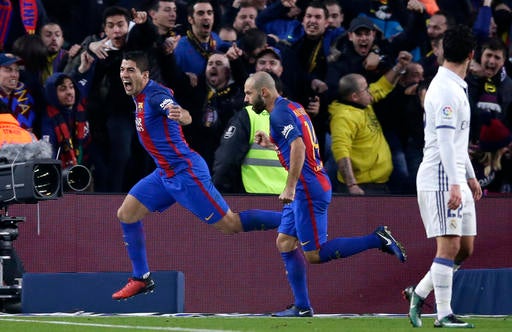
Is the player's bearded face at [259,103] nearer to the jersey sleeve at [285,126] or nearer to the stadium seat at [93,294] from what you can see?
the jersey sleeve at [285,126]

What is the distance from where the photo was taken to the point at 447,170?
880 centimetres

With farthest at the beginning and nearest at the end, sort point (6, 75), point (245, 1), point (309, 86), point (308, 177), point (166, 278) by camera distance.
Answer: point (245, 1)
point (309, 86)
point (6, 75)
point (166, 278)
point (308, 177)

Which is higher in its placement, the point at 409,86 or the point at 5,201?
the point at 409,86

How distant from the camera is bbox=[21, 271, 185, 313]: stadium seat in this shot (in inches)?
454

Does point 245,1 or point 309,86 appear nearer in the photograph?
point 309,86

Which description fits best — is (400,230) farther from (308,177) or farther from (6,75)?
(6,75)

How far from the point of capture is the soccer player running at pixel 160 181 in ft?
38.0

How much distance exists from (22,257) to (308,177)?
3510mm

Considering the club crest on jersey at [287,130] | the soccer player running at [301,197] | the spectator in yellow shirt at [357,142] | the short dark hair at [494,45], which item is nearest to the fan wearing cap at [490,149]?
the short dark hair at [494,45]

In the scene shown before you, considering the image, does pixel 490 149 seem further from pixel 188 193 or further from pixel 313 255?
pixel 188 193

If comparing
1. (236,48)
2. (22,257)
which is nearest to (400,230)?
(236,48)

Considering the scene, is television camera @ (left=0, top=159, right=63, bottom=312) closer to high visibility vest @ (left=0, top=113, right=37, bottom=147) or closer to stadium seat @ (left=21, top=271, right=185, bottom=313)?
stadium seat @ (left=21, top=271, right=185, bottom=313)

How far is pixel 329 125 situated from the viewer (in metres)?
13.5

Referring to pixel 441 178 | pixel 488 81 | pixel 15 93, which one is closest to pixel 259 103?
pixel 441 178
